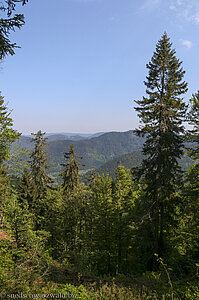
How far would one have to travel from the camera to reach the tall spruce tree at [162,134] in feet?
40.7

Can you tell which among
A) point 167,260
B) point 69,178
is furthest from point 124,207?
point 69,178

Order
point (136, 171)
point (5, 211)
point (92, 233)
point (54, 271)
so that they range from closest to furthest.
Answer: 1. point (5, 211)
2. point (54, 271)
3. point (136, 171)
4. point (92, 233)

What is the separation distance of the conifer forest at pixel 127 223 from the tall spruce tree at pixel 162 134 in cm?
7

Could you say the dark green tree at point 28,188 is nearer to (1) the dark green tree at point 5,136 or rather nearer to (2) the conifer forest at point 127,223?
(2) the conifer forest at point 127,223


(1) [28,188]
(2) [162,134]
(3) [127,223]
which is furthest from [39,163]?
(2) [162,134]

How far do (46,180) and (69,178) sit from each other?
156 inches

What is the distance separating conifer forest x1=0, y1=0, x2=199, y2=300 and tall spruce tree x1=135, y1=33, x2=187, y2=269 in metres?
0.07

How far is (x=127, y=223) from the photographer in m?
15.9

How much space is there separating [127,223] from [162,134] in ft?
27.9

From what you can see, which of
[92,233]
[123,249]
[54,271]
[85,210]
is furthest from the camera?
[123,249]

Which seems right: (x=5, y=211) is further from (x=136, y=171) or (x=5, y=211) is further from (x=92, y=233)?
(x=92, y=233)

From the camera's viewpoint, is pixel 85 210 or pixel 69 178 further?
pixel 69 178

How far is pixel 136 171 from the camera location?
1353 centimetres

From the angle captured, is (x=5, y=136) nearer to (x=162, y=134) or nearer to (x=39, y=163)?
(x=162, y=134)
